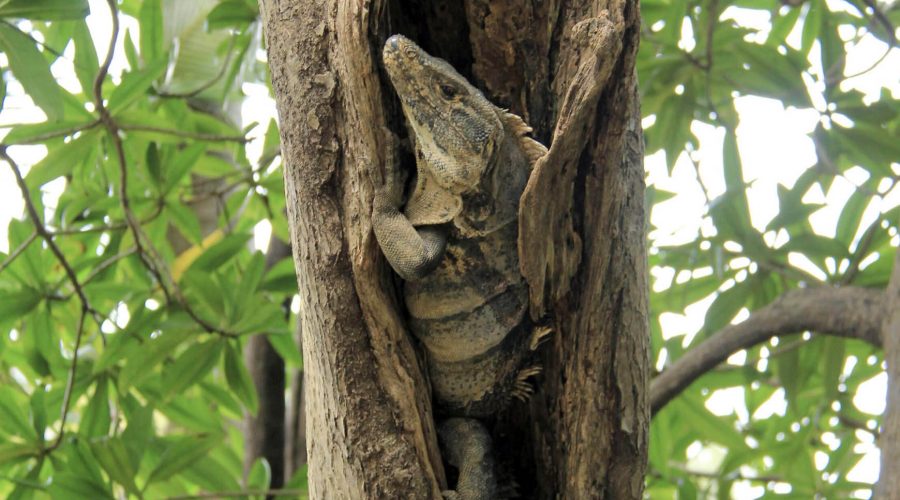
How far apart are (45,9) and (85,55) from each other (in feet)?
1.53

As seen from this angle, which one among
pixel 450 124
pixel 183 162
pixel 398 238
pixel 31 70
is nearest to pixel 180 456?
pixel 183 162

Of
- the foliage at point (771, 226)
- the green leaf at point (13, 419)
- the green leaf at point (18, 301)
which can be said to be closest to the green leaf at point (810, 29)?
the foliage at point (771, 226)

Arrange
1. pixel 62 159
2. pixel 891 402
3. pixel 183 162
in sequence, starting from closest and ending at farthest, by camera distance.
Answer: pixel 891 402
pixel 62 159
pixel 183 162

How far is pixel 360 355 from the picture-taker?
1.94 m

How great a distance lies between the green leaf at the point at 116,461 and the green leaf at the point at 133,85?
44.7 inches

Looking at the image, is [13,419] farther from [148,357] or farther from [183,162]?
[183,162]

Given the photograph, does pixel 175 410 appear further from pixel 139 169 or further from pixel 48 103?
pixel 48 103

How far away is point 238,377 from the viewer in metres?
3.20

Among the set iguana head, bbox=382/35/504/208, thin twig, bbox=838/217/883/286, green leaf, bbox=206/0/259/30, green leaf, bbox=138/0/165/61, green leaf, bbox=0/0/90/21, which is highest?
green leaf, bbox=206/0/259/30

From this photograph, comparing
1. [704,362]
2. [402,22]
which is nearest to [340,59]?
[402,22]

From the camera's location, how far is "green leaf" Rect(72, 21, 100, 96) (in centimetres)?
304

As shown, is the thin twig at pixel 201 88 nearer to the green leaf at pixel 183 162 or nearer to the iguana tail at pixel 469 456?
the green leaf at pixel 183 162

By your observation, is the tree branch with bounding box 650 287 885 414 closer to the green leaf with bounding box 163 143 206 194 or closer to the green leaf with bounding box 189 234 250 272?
the green leaf with bounding box 189 234 250 272

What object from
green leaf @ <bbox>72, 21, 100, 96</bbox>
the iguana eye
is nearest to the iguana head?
the iguana eye
